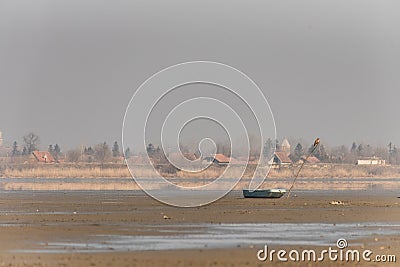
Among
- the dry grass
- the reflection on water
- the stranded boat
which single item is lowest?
the reflection on water

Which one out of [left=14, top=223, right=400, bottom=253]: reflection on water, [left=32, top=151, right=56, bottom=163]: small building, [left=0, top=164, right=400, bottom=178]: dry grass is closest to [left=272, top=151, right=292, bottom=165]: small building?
[left=0, top=164, right=400, bottom=178]: dry grass

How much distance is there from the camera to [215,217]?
55.7 metres

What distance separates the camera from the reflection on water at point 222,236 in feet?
126

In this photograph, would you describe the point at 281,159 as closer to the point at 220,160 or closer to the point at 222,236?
the point at 220,160

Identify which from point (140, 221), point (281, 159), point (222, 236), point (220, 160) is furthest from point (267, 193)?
point (281, 159)

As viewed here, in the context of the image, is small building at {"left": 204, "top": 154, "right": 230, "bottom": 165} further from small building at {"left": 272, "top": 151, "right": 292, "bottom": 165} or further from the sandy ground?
the sandy ground

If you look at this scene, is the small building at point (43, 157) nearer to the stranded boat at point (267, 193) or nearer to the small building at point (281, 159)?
the small building at point (281, 159)

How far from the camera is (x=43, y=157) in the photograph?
180000 millimetres

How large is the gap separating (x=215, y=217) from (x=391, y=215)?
10.7m

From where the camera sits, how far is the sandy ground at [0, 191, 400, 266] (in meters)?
34.2

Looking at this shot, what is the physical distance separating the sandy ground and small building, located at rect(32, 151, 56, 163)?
99.1 m

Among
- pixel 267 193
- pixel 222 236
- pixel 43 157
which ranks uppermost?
pixel 43 157

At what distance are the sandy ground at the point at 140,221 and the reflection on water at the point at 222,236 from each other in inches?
30.1

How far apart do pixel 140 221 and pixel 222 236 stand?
9.83m
